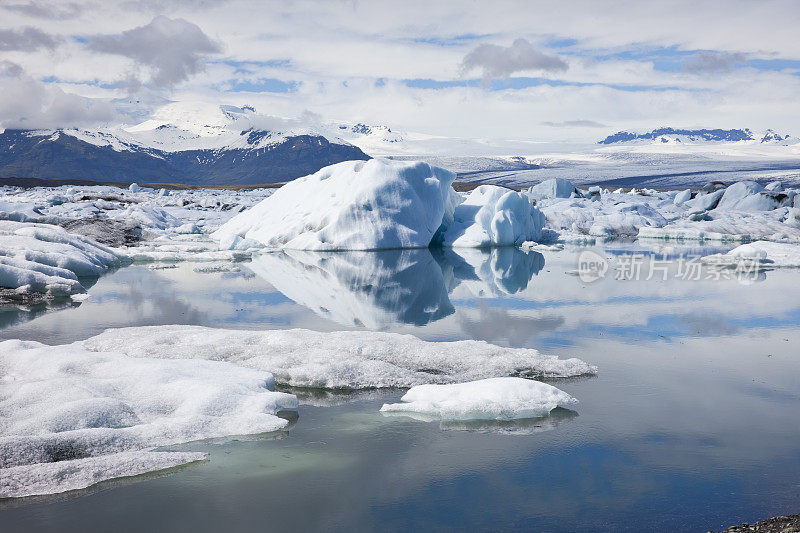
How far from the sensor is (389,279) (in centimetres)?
1438

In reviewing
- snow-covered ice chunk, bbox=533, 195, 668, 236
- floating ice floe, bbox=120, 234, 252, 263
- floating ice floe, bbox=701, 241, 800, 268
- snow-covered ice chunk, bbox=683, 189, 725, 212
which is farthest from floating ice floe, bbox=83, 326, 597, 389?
snow-covered ice chunk, bbox=683, 189, 725, 212

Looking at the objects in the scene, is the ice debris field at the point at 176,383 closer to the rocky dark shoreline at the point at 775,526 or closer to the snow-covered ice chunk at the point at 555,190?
the rocky dark shoreline at the point at 775,526

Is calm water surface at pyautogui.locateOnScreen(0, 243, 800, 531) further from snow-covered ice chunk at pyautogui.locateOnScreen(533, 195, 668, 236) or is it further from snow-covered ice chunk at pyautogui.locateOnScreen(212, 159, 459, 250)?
snow-covered ice chunk at pyautogui.locateOnScreen(533, 195, 668, 236)

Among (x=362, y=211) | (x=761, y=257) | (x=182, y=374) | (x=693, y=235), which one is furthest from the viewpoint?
(x=693, y=235)

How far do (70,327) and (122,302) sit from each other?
213 cm

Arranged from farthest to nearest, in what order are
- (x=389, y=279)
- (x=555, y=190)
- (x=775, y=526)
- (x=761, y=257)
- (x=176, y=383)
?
(x=555, y=190) → (x=761, y=257) → (x=389, y=279) → (x=176, y=383) → (x=775, y=526)

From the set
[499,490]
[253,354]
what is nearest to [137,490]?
[499,490]

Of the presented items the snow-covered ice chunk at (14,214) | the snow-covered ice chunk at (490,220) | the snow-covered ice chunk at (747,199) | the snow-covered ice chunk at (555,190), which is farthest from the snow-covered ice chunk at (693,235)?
the snow-covered ice chunk at (14,214)

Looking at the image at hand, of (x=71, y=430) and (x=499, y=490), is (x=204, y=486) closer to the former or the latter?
(x=71, y=430)

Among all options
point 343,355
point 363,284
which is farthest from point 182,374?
point 363,284

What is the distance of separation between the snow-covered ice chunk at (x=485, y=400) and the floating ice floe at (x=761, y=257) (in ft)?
47.3

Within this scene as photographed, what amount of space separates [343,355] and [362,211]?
13.4 metres

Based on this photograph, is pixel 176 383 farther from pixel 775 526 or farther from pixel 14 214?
pixel 14 214

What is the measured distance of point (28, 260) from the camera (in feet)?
40.4
